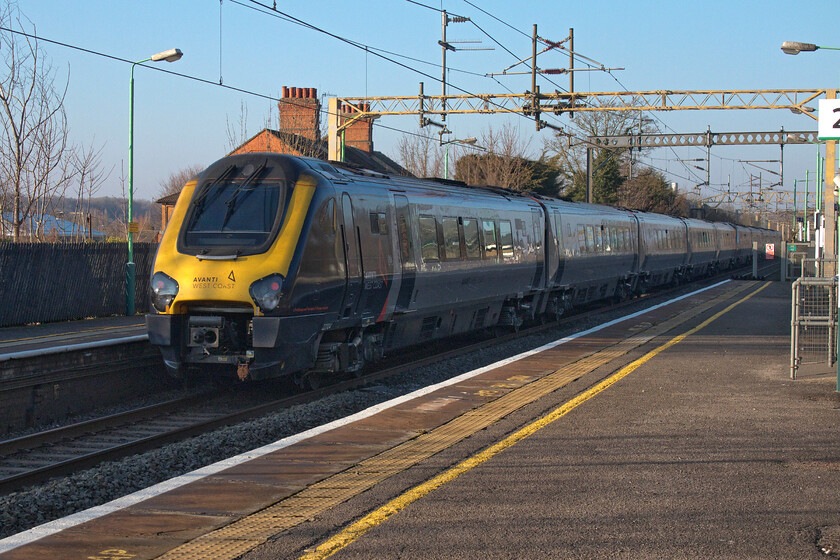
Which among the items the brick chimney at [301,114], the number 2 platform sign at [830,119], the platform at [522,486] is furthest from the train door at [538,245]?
the brick chimney at [301,114]

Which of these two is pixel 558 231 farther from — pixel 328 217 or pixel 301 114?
pixel 301 114

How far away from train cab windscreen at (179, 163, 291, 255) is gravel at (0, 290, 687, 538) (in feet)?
7.10

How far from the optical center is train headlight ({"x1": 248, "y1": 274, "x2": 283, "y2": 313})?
34.0ft

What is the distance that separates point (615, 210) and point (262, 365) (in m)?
19.7

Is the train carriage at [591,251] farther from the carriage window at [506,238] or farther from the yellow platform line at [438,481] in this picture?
the yellow platform line at [438,481]

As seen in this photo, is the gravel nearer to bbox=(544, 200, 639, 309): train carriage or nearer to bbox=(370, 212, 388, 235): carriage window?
bbox=(370, 212, 388, 235): carriage window

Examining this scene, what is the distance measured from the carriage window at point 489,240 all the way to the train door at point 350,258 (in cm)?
523

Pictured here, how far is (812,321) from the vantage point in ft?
37.1

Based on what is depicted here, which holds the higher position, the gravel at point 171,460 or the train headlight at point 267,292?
the train headlight at point 267,292

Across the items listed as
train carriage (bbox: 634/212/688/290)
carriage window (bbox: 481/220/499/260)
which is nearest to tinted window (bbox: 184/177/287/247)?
carriage window (bbox: 481/220/499/260)

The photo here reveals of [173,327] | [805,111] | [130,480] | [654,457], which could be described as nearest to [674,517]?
[654,457]

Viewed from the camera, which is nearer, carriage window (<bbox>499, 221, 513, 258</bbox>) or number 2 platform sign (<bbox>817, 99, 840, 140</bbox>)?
number 2 platform sign (<bbox>817, 99, 840, 140</bbox>)

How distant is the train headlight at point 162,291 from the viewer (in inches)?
424

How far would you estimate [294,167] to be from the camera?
11172mm
